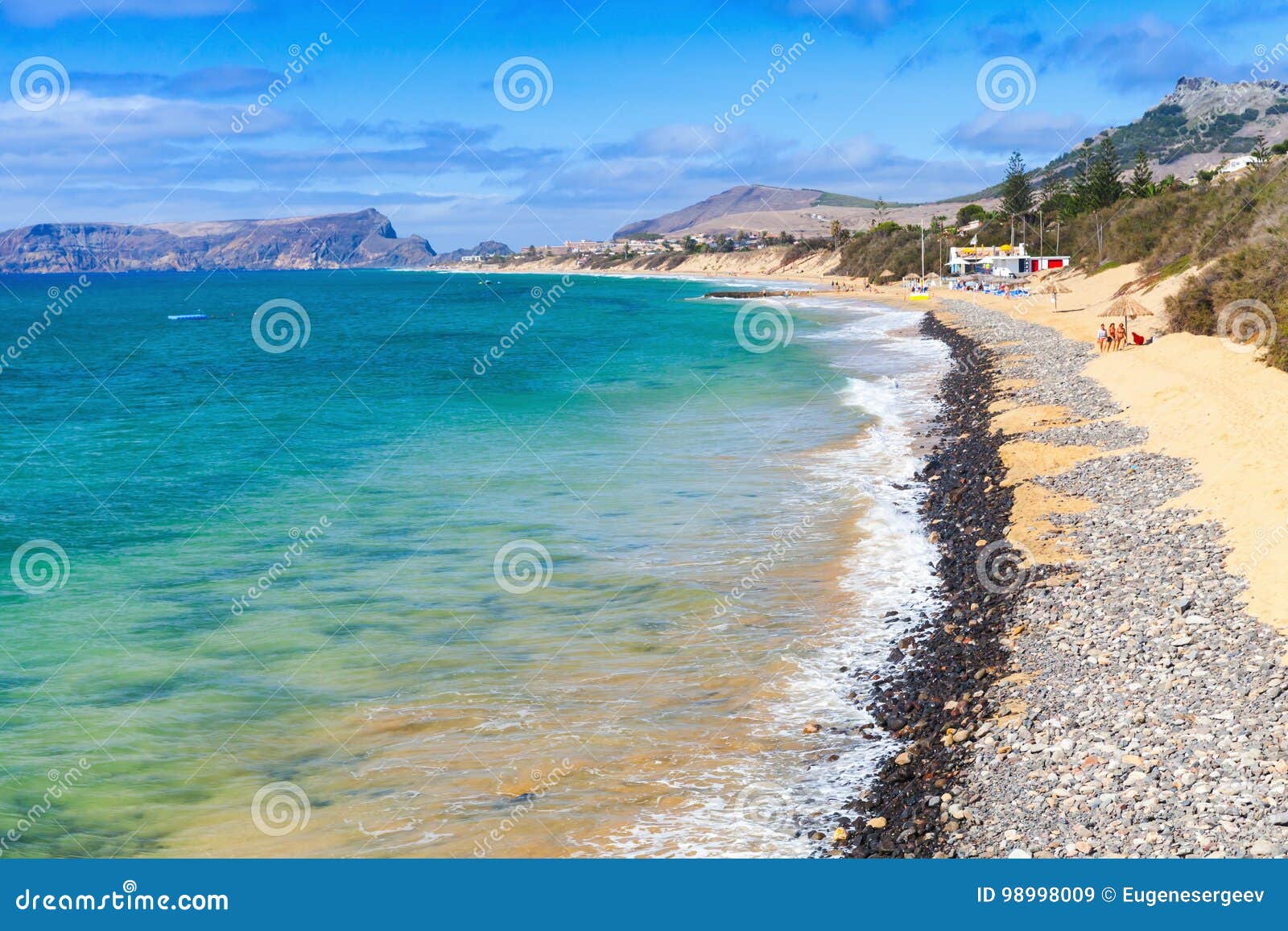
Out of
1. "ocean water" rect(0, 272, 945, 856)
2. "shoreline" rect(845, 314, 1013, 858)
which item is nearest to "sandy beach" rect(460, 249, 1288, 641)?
"shoreline" rect(845, 314, 1013, 858)

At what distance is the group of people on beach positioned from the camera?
3278 cm

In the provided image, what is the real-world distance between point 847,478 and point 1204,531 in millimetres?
9442

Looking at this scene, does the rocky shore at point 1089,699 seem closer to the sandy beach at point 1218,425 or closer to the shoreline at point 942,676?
the shoreline at point 942,676

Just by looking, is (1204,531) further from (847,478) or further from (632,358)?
(632,358)

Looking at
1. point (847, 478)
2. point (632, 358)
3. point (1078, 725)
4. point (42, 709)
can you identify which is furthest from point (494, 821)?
point (632, 358)

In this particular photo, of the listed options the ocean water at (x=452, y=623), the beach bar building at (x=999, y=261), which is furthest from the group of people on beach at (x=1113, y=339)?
→ the beach bar building at (x=999, y=261)

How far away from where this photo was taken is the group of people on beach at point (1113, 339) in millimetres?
32781

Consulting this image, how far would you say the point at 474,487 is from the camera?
931 inches

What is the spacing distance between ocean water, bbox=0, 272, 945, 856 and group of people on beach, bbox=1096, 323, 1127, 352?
18.4 ft

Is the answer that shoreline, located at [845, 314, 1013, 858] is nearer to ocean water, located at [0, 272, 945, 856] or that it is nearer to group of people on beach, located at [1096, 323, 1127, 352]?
ocean water, located at [0, 272, 945, 856]

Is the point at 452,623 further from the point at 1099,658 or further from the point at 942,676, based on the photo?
the point at 1099,658

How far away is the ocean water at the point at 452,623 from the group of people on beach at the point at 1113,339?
5.61m

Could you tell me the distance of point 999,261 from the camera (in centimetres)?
8725

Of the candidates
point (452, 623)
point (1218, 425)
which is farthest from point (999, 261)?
point (452, 623)
